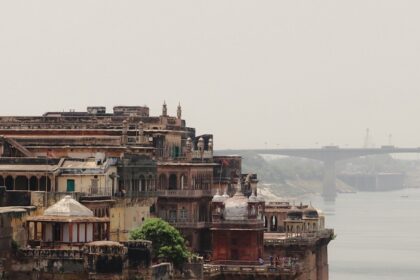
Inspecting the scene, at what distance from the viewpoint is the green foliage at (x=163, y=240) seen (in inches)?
2473

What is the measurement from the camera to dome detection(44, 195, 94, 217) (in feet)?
182

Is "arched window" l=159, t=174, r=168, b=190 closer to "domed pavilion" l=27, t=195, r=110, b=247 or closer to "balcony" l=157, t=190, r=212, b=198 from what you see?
"balcony" l=157, t=190, r=212, b=198

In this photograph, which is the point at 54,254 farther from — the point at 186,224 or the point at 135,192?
the point at 186,224

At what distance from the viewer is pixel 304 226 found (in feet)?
277

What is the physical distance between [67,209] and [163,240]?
866 centimetres

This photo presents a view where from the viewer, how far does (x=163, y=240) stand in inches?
2515

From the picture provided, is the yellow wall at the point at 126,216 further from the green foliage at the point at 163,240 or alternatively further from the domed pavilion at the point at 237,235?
the domed pavilion at the point at 237,235

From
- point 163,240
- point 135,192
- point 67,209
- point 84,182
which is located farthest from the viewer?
point 135,192

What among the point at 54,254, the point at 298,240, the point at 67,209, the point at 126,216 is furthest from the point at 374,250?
the point at 54,254

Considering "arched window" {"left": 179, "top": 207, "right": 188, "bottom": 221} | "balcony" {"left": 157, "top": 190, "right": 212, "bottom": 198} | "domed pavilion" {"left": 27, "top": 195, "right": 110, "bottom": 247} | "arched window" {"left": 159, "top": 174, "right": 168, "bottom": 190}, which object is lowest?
"domed pavilion" {"left": 27, "top": 195, "right": 110, "bottom": 247}

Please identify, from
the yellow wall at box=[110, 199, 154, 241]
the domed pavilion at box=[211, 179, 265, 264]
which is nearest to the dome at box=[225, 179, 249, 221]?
the domed pavilion at box=[211, 179, 265, 264]

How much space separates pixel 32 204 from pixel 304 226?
27839 millimetres

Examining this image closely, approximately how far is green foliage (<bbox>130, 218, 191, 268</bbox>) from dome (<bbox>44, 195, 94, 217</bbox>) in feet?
22.3

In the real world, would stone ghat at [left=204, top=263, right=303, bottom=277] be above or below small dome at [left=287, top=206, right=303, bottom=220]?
below
